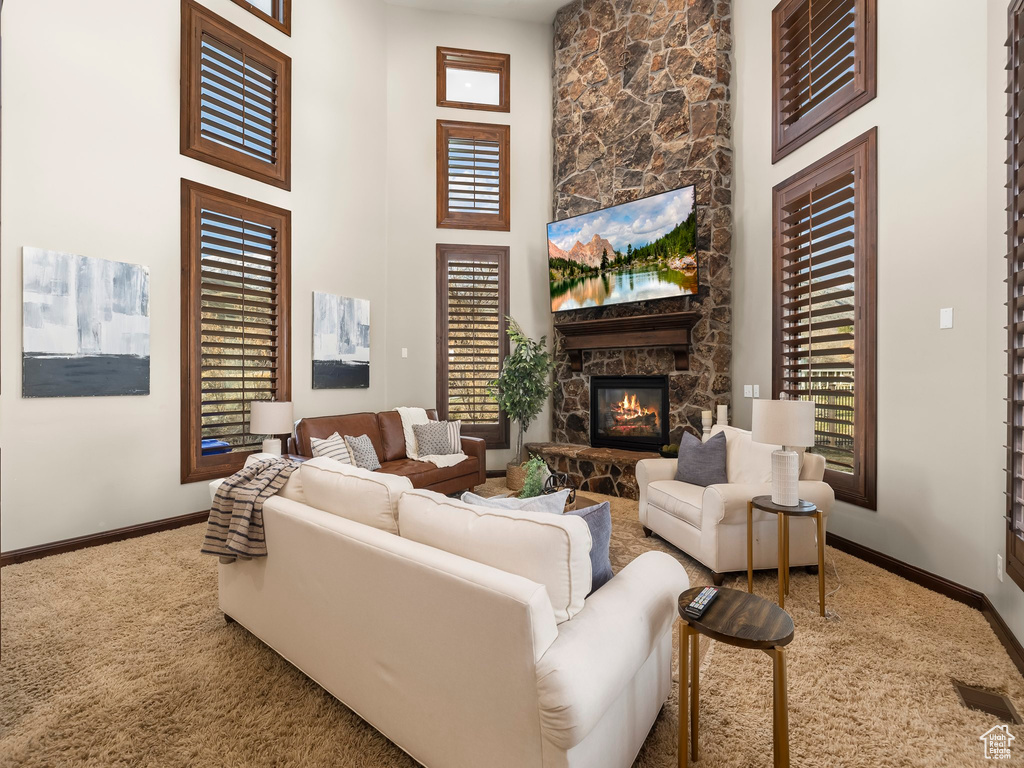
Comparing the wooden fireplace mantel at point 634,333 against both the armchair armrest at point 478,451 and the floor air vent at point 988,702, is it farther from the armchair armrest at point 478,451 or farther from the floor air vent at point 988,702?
the floor air vent at point 988,702

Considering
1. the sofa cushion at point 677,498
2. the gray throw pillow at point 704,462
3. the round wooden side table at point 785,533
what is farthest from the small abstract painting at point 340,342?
the round wooden side table at point 785,533

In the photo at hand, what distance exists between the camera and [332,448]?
13.6ft

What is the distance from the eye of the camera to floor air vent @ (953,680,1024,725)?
1.81 metres

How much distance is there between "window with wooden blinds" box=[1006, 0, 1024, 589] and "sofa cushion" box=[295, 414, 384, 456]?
4.36m

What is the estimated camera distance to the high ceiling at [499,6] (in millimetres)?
5844

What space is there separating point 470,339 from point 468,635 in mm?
4872

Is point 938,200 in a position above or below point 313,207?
below

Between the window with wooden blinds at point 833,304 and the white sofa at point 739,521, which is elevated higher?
the window with wooden blinds at point 833,304

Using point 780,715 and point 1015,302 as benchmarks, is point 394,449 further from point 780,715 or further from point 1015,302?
point 1015,302

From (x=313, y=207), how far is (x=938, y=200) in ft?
16.6

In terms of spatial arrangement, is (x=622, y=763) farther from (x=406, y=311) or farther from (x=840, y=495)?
(x=406, y=311)

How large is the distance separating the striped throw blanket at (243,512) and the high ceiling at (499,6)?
6.00 m

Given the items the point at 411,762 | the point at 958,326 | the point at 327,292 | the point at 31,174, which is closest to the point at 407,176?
the point at 327,292

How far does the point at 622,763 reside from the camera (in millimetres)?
1453
